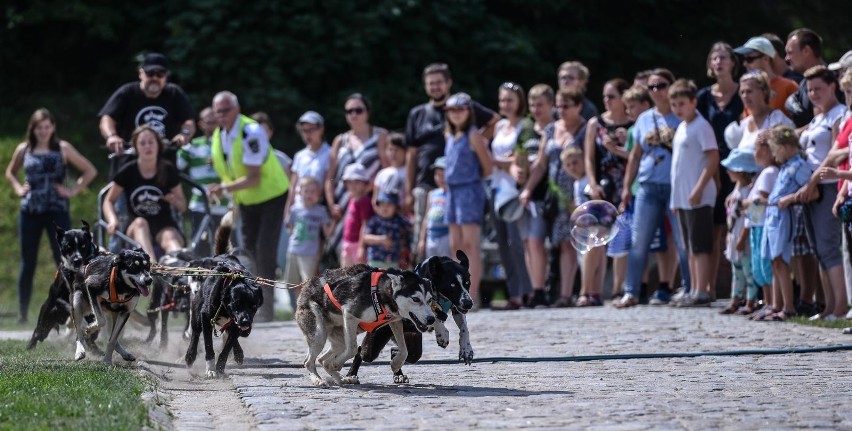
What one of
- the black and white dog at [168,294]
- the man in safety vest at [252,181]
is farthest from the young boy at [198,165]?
the black and white dog at [168,294]

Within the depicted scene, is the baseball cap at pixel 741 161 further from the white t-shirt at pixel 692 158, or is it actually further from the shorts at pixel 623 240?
the shorts at pixel 623 240

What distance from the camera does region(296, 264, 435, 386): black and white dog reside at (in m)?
9.89

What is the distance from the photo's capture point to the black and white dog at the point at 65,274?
12.4 metres

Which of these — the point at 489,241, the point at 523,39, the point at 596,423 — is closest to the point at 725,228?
the point at 489,241

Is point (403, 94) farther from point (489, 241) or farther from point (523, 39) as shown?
point (489, 241)

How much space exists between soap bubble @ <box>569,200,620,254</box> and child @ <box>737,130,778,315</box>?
1.40 metres

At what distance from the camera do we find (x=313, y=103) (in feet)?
88.7

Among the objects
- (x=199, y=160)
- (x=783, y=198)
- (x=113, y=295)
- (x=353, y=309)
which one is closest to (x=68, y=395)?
(x=353, y=309)

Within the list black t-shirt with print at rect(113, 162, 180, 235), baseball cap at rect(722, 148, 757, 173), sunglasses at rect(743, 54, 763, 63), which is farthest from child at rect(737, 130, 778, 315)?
black t-shirt with print at rect(113, 162, 180, 235)

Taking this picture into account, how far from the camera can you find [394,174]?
58.9ft

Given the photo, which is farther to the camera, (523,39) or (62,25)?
(62,25)

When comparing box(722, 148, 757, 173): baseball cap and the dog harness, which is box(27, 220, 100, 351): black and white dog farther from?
box(722, 148, 757, 173): baseball cap

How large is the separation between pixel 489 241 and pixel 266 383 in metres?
9.61

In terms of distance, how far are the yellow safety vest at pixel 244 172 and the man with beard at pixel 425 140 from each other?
1441 mm
